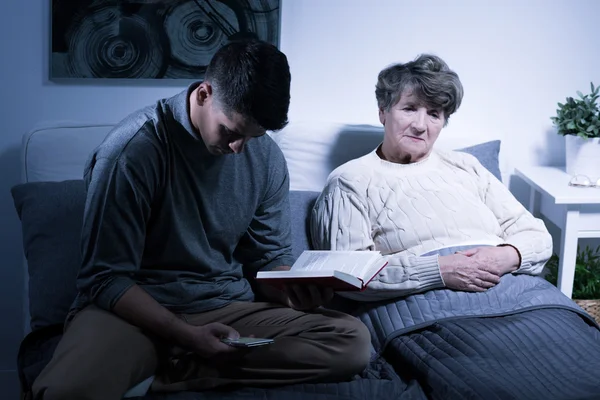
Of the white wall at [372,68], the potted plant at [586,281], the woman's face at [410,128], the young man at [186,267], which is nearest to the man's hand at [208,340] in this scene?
the young man at [186,267]

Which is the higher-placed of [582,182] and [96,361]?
[582,182]

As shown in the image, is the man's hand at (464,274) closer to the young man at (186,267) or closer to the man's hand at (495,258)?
the man's hand at (495,258)

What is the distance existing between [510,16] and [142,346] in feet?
5.62

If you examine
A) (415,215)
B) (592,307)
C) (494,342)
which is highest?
(415,215)

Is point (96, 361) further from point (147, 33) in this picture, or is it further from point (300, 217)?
point (147, 33)

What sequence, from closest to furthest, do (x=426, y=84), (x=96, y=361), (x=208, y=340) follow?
(x=96, y=361) → (x=208, y=340) → (x=426, y=84)

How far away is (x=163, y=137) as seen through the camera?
1755mm

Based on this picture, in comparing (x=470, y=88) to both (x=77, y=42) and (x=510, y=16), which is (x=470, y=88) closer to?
(x=510, y=16)

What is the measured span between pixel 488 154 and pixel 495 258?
1.49 feet

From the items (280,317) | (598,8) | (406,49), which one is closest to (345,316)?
(280,317)

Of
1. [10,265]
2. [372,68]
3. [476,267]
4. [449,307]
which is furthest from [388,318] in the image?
[10,265]

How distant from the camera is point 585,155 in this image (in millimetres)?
2562

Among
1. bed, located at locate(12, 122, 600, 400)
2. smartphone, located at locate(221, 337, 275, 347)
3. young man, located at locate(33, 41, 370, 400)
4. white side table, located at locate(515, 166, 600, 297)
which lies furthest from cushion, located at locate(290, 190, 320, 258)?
white side table, located at locate(515, 166, 600, 297)

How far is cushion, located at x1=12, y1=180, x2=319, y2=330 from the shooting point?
195cm
